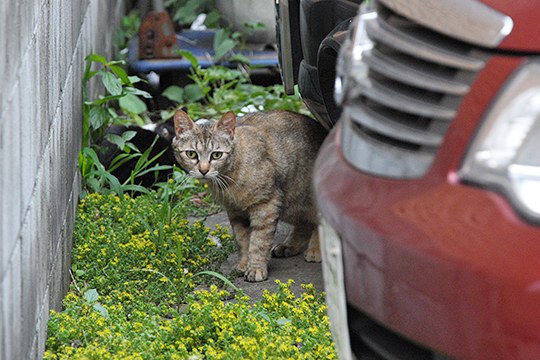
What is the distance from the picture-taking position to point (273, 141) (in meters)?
5.68

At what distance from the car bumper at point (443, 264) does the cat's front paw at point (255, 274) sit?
110 inches

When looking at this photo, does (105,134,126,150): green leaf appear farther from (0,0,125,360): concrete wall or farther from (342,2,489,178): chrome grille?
(342,2,489,178): chrome grille

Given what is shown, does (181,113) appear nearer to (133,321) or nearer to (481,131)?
(133,321)

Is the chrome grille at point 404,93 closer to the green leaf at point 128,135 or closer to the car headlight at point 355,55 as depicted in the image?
the car headlight at point 355,55

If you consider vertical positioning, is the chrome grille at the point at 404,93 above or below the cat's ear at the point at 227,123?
above

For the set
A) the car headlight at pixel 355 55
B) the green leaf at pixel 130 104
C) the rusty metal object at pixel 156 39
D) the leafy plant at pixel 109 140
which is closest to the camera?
the car headlight at pixel 355 55

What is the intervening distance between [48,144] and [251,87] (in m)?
4.46

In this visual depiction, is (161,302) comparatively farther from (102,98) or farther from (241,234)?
(102,98)

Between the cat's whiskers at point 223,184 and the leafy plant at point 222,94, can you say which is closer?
the cat's whiskers at point 223,184

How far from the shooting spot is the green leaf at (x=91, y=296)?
14.5ft

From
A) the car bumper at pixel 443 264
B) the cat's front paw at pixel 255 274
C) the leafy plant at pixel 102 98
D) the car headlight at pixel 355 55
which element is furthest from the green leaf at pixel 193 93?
the car bumper at pixel 443 264

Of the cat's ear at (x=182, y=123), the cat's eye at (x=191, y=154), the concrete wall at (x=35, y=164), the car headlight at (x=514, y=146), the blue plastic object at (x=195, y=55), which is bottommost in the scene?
the blue plastic object at (x=195, y=55)

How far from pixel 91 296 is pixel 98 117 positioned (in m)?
1.95

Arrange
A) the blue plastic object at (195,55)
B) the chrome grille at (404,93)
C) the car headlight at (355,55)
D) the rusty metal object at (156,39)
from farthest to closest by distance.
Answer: the rusty metal object at (156,39)
the blue plastic object at (195,55)
the car headlight at (355,55)
the chrome grille at (404,93)
